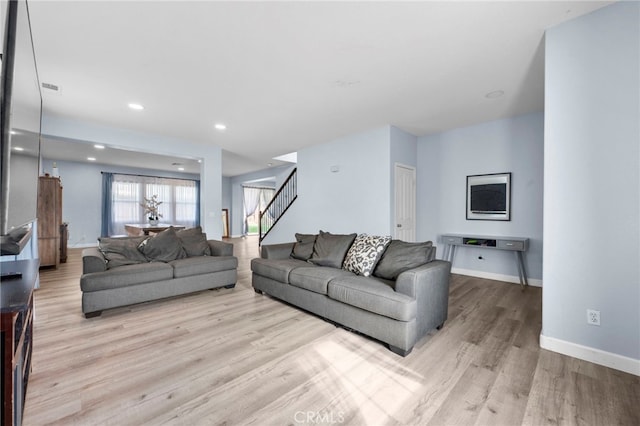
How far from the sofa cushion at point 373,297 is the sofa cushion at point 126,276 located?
218cm

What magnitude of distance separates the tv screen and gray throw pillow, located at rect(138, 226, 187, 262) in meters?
4.84

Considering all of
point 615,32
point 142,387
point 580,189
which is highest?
point 615,32

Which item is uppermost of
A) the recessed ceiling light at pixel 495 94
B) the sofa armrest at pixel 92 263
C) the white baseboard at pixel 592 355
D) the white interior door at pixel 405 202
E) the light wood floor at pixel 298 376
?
the recessed ceiling light at pixel 495 94

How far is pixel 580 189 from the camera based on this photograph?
2.15 meters

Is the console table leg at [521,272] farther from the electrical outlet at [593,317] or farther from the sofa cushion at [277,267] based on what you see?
the sofa cushion at [277,267]

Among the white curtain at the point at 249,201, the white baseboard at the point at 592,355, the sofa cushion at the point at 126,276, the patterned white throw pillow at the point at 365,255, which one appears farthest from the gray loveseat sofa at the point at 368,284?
the white curtain at the point at 249,201

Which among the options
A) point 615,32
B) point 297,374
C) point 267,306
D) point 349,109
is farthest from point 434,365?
point 349,109

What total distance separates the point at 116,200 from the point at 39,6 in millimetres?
8203

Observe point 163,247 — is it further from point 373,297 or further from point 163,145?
point 373,297

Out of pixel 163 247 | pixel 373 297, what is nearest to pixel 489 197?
pixel 373 297

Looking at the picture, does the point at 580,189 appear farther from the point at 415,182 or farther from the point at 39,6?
the point at 39,6

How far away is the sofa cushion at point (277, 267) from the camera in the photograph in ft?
11.1

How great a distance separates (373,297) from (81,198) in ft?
31.7

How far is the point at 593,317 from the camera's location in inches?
83.0
